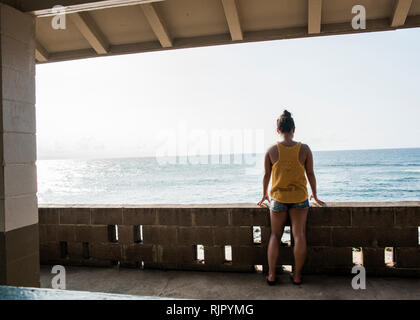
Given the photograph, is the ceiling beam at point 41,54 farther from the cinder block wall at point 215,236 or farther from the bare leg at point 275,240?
the bare leg at point 275,240

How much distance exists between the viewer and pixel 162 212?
14.1 feet

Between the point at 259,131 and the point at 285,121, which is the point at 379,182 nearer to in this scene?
the point at 285,121

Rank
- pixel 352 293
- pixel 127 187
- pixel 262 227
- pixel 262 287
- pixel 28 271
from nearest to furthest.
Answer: pixel 28 271 < pixel 352 293 < pixel 262 287 < pixel 262 227 < pixel 127 187

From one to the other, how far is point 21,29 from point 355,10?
3841mm

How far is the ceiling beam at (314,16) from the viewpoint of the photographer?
3359mm

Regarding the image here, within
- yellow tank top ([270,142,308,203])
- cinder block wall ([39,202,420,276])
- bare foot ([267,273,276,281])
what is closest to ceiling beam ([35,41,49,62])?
cinder block wall ([39,202,420,276])

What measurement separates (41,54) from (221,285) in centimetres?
422

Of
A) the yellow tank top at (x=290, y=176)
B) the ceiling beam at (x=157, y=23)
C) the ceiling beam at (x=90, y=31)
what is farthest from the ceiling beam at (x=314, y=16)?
the ceiling beam at (x=90, y=31)

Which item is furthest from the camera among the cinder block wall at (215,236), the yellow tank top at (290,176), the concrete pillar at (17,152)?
the cinder block wall at (215,236)

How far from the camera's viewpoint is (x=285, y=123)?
12.1 feet

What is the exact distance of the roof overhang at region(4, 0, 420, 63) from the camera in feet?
11.5

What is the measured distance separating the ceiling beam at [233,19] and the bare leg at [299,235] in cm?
235

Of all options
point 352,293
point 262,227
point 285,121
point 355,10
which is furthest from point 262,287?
point 355,10

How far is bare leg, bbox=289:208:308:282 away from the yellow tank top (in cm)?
17
